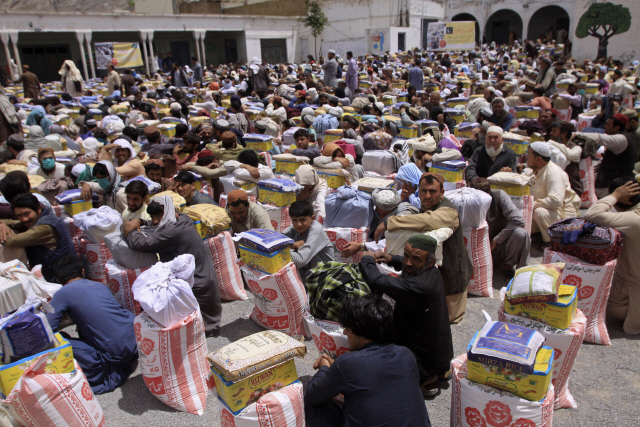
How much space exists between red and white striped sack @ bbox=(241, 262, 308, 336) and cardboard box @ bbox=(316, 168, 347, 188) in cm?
193

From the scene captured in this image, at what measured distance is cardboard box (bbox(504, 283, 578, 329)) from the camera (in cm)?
276

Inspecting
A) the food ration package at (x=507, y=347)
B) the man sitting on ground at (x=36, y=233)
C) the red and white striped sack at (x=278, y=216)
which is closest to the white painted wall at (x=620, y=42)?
the red and white striped sack at (x=278, y=216)

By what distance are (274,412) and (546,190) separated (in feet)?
13.4

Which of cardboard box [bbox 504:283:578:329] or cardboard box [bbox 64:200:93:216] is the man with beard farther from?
cardboard box [bbox 64:200:93:216]

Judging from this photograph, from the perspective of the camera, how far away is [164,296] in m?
3.03

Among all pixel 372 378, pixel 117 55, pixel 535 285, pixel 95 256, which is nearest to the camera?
pixel 372 378

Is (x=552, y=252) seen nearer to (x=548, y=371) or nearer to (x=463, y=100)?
(x=548, y=371)

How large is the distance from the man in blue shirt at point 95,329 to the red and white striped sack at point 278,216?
2014mm

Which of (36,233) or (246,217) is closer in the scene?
(36,233)

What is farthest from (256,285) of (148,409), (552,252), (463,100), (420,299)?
(463,100)

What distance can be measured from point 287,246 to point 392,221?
86cm

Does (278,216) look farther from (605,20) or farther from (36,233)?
(605,20)

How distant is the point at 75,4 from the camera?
182ft

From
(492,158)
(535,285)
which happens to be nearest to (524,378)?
(535,285)
